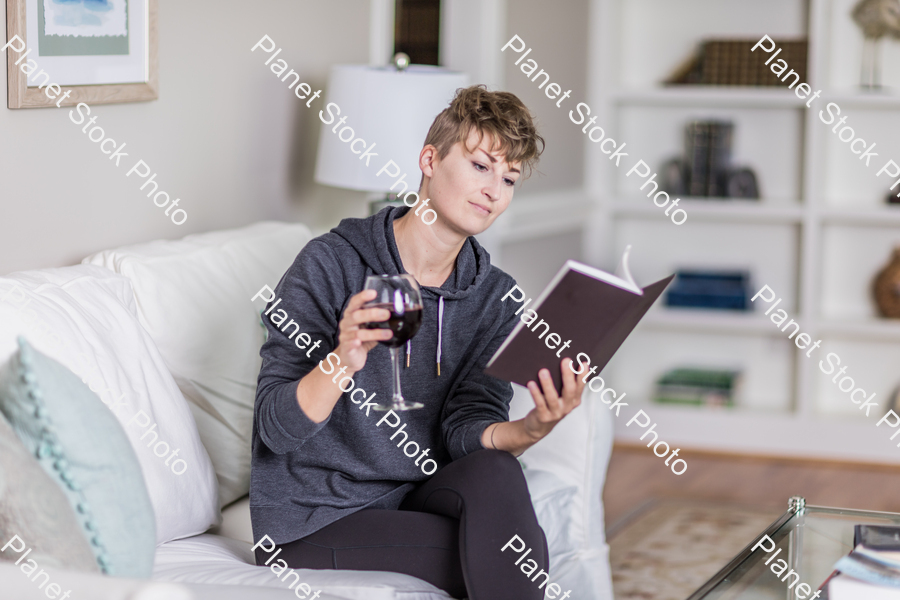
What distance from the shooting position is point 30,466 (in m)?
1.06

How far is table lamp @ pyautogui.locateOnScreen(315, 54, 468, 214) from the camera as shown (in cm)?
222

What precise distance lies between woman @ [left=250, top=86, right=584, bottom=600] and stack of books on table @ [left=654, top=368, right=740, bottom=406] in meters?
2.23

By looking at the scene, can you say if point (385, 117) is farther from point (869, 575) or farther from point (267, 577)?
point (869, 575)

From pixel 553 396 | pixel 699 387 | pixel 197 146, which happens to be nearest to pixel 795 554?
pixel 553 396

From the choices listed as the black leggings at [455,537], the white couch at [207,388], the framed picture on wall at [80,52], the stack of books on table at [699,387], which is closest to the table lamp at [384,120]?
the white couch at [207,388]

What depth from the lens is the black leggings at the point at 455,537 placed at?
4.42 feet

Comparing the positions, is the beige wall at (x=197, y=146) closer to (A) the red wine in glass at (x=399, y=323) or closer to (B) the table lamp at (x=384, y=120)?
(B) the table lamp at (x=384, y=120)

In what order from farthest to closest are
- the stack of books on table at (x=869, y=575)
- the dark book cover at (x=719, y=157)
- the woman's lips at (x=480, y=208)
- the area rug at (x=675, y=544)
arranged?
the dark book cover at (x=719, y=157) → the area rug at (x=675, y=544) → the woman's lips at (x=480, y=208) → the stack of books on table at (x=869, y=575)

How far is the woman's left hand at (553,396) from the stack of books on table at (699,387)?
2414mm

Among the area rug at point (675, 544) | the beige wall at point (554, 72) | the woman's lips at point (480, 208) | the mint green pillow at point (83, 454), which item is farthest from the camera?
the beige wall at point (554, 72)

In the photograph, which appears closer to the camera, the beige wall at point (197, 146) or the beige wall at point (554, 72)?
the beige wall at point (197, 146)

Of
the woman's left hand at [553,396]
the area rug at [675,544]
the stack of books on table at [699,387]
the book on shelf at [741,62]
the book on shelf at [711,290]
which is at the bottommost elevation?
the area rug at [675,544]

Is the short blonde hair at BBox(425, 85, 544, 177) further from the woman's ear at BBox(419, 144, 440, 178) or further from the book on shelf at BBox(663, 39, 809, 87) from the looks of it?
the book on shelf at BBox(663, 39, 809, 87)

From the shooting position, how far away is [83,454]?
1.14m
